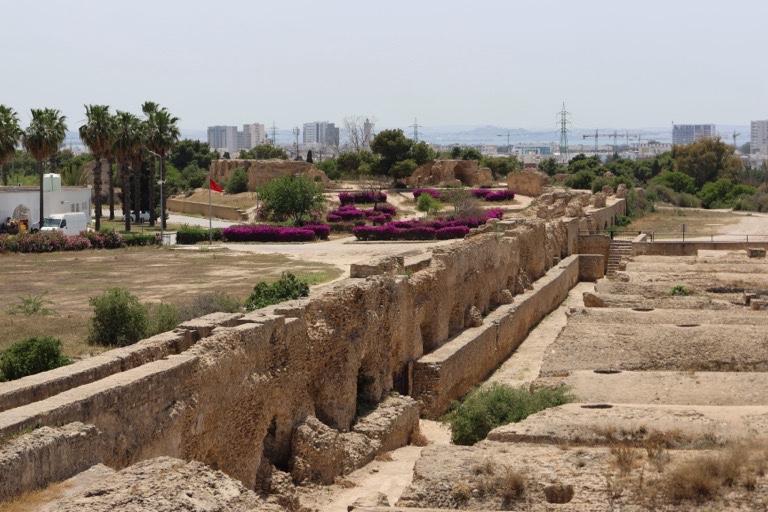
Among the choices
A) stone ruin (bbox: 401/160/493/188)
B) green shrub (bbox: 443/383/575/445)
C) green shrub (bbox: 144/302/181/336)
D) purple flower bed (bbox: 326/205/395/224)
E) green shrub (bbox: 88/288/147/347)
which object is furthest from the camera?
stone ruin (bbox: 401/160/493/188)

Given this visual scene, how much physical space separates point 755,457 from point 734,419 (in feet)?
8.23

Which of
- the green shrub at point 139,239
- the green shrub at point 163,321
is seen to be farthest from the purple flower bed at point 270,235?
the green shrub at point 163,321

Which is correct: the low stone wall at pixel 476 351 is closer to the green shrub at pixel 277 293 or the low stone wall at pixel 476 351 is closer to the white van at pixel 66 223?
the green shrub at pixel 277 293

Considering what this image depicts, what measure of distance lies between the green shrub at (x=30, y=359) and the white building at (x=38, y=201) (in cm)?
2964

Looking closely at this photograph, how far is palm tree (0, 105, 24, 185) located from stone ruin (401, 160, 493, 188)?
1082 inches

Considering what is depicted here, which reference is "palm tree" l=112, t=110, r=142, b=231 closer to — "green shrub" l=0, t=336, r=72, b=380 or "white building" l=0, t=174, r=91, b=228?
"white building" l=0, t=174, r=91, b=228

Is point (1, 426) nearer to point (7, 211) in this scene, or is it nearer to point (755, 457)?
point (755, 457)

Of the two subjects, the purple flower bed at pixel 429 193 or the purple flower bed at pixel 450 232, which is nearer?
the purple flower bed at pixel 450 232

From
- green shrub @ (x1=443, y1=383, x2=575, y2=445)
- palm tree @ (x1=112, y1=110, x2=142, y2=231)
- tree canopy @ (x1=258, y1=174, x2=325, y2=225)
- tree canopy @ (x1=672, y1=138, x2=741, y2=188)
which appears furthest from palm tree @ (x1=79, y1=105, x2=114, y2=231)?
tree canopy @ (x1=672, y1=138, x2=741, y2=188)

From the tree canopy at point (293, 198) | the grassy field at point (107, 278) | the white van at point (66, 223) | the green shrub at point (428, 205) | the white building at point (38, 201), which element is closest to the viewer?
the grassy field at point (107, 278)

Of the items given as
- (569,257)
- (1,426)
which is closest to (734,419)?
(1,426)

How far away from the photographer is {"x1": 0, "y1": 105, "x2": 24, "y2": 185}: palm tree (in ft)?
141

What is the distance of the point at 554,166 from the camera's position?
93.5 m

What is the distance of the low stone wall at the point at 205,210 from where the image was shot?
56.0 m
